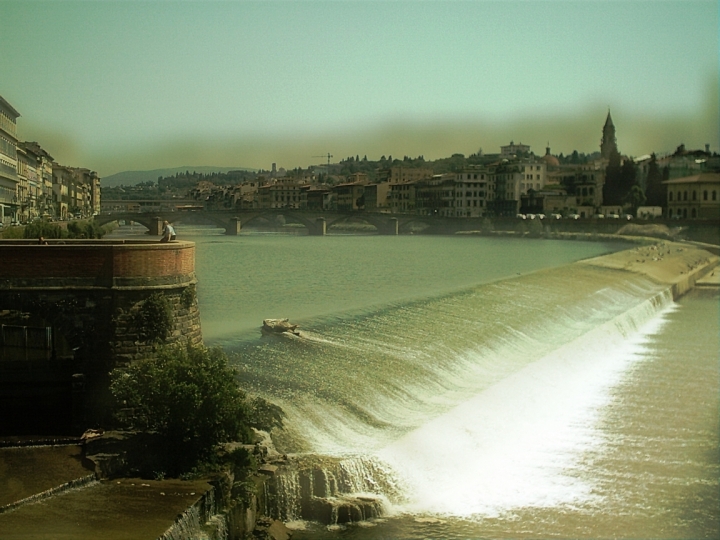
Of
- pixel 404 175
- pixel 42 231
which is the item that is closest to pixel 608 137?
pixel 404 175

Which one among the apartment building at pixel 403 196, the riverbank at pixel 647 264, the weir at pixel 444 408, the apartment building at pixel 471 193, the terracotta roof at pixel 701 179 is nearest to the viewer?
the riverbank at pixel 647 264

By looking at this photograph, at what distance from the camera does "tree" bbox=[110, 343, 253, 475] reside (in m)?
7.27

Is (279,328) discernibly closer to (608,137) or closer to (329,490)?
(329,490)

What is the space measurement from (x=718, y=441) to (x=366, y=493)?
16.0ft

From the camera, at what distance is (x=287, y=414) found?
927cm

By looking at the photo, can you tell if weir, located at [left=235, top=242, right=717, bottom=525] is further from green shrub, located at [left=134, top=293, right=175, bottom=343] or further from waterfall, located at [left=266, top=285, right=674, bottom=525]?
green shrub, located at [left=134, top=293, right=175, bottom=343]

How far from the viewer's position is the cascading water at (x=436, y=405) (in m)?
8.66

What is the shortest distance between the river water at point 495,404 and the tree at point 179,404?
0.97 meters

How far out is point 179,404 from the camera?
7.31 metres

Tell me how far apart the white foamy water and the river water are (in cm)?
2

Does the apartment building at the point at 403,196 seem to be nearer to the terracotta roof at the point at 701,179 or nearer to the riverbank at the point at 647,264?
the terracotta roof at the point at 701,179

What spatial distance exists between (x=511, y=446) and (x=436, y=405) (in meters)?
1.03

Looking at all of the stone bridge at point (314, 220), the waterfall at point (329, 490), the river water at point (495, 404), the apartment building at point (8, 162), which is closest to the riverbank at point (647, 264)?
the waterfall at point (329, 490)

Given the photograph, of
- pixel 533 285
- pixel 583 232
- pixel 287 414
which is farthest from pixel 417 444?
pixel 583 232
